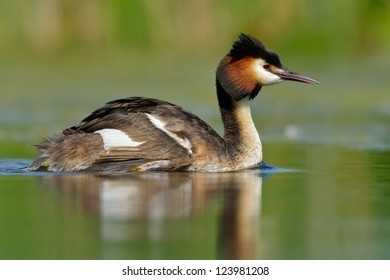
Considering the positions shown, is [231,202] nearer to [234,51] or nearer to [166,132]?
[166,132]

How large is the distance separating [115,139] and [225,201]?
208 cm

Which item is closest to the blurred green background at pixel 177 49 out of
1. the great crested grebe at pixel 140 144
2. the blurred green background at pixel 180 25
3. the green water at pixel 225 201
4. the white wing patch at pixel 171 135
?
the blurred green background at pixel 180 25

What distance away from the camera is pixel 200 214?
7.78 metres

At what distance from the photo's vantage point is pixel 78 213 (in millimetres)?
7738

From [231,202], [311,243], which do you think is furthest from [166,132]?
[311,243]

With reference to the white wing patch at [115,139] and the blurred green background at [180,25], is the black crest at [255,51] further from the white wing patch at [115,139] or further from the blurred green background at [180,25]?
the blurred green background at [180,25]

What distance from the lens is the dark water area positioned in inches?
261

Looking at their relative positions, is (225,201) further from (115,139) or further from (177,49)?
(177,49)

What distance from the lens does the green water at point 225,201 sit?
263 inches

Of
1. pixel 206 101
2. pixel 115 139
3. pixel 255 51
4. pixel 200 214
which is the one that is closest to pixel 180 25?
pixel 206 101

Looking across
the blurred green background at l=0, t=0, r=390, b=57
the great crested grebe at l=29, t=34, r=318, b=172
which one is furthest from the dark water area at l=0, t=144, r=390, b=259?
the blurred green background at l=0, t=0, r=390, b=57

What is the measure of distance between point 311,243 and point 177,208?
1.45 meters

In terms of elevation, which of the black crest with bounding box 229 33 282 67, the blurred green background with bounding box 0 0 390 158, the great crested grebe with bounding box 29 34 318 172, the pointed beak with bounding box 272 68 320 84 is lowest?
the great crested grebe with bounding box 29 34 318 172

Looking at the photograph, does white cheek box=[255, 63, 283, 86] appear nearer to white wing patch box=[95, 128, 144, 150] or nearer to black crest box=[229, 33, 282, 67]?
black crest box=[229, 33, 282, 67]
